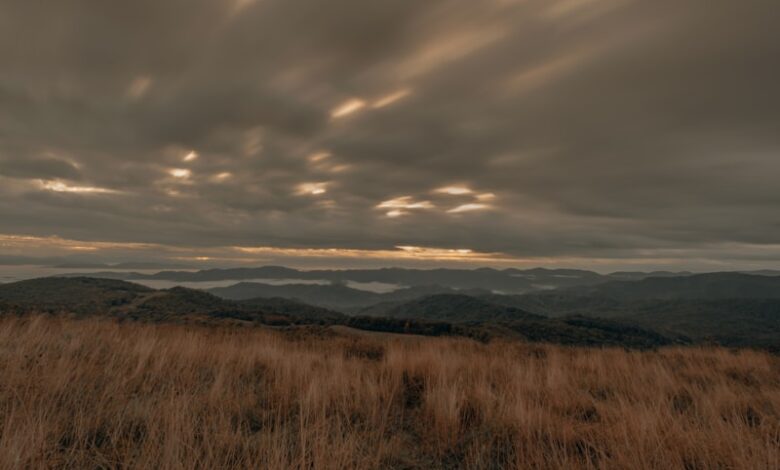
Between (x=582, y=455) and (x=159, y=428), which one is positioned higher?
(x=159, y=428)

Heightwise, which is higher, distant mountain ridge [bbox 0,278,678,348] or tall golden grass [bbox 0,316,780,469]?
tall golden grass [bbox 0,316,780,469]

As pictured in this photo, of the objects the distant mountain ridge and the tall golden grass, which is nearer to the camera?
the tall golden grass

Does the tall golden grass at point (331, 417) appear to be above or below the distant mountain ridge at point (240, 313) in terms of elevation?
above

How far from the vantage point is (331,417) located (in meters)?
4.16

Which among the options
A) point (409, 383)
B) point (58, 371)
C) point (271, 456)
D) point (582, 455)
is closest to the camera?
point (271, 456)

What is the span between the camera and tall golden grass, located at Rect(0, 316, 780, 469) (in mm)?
3271

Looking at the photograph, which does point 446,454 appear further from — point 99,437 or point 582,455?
point 99,437

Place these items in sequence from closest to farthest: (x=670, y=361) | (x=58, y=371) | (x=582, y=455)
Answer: (x=582, y=455) → (x=58, y=371) → (x=670, y=361)

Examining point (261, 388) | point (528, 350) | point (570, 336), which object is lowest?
point (570, 336)

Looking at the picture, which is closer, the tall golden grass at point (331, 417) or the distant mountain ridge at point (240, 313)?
the tall golden grass at point (331, 417)

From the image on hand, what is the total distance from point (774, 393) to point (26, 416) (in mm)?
10326

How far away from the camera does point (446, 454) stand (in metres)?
3.90

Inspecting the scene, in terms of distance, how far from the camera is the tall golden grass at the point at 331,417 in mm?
3271

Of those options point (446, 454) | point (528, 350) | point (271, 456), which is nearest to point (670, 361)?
point (528, 350)
